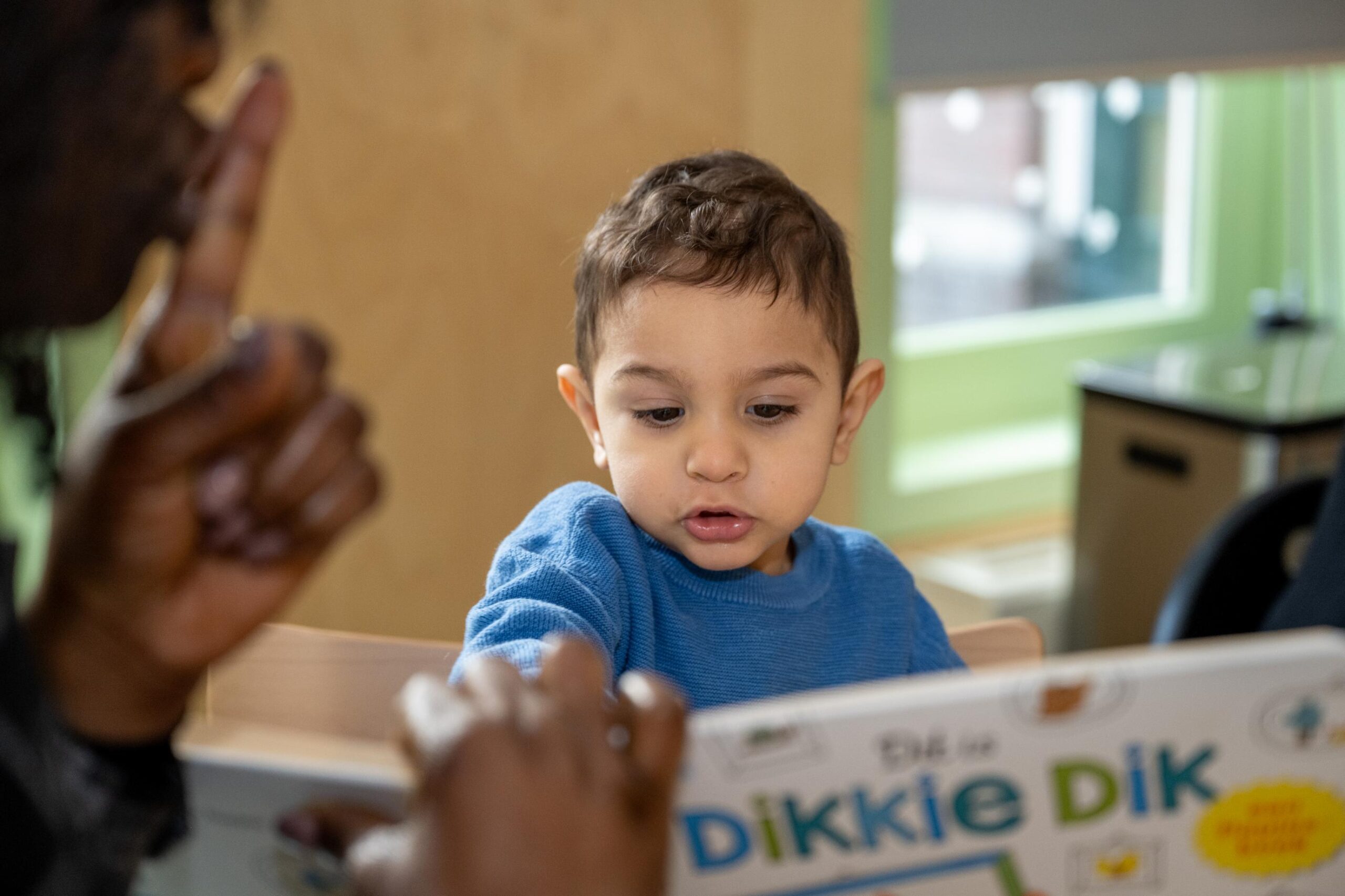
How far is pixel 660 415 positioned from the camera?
3.19ft

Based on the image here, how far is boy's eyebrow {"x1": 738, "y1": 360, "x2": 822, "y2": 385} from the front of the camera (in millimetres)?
964

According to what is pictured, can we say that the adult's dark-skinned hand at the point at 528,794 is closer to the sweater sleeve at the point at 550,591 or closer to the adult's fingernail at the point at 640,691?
the adult's fingernail at the point at 640,691

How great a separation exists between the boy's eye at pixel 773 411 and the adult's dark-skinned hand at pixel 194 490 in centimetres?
52

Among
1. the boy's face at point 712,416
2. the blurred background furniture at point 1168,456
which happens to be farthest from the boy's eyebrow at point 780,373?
the blurred background furniture at point 1168,456

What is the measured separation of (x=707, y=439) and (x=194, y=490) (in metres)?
0.51

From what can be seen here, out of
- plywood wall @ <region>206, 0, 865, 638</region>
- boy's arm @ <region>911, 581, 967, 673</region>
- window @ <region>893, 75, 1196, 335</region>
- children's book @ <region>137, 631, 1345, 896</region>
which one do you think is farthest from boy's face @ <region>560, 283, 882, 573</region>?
window @ <region>893, 75, 1196, 335</region>

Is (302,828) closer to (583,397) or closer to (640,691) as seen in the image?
(640,691)

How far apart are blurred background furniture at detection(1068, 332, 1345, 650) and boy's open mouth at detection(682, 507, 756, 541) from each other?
1.49 metres

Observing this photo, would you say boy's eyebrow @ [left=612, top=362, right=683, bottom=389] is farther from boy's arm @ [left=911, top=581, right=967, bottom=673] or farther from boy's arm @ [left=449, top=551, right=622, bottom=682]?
boy's arm @ [left=911, top=581, right=967, bottom=673]

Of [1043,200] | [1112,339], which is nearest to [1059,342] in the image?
[1112,339]

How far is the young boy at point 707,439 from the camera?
37.6 inches

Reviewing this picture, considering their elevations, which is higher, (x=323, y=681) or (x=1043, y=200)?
(x=1043, y=200)

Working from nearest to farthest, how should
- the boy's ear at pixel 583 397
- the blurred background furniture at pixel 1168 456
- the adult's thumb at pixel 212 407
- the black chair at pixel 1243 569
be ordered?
the adult's thumb at pixel 212 407, the boy's ear at pixel 583 397, the black chair at pixel 1243 569, the blurred background furniture at pixel 1168 456

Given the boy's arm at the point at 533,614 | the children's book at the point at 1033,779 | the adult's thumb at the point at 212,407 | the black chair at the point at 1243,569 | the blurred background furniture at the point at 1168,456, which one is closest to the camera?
the adult's thumb at the point at 212,407
